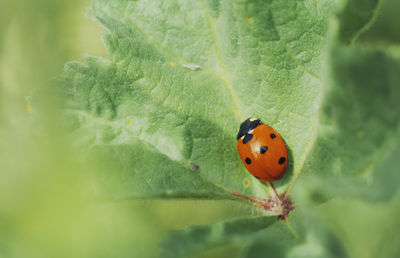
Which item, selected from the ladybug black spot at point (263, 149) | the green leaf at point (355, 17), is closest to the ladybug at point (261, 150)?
the ladybug black spot at point (263, 149)

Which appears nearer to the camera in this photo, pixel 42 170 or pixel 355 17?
pixel 42 170

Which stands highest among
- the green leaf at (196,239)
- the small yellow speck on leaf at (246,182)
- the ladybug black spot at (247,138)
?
the green leaf at (196,239)

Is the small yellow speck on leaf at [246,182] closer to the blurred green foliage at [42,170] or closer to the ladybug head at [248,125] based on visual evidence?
the ladybug head at [248,125]

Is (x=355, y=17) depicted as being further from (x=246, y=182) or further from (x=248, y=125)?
(x=246, y=182)

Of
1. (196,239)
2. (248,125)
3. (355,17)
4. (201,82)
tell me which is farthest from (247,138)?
(196,239)

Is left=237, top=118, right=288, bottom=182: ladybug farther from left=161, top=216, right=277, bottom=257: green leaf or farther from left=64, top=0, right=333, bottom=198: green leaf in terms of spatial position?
left=161, top=216, right=277, bottom=257: green leaf

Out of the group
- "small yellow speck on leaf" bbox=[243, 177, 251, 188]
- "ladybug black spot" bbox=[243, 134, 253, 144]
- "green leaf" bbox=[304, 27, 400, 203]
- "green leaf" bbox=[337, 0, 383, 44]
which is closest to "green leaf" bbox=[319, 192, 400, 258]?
"green leaf" bbox=[304, 27, 400, 203]
